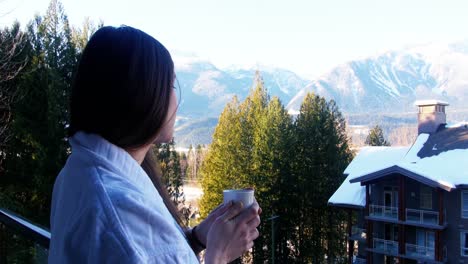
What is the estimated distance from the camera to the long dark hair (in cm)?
74

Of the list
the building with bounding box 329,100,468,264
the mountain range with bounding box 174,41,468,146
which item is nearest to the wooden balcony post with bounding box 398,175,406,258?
the building with bounding box 329,100,468,264

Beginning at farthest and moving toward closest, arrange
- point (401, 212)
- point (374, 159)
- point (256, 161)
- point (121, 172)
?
1. point (256, 161)
2. point (374, 159)
3. point (401, 212)
4. point (121, 172)

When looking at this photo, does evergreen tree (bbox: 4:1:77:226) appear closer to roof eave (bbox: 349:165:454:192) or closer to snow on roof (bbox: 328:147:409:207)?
roof eave (bbox: 349:165:454:192)

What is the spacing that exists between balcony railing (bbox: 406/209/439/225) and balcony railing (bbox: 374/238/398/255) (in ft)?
2.94

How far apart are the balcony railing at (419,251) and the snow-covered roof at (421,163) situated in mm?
1428

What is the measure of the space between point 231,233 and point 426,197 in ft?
30.9

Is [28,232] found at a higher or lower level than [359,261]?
higher

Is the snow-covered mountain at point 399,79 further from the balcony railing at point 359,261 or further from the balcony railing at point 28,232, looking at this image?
the balcony railing at point 28,232

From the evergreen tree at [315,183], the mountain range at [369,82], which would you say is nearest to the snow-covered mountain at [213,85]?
the mountain range at [369,82]

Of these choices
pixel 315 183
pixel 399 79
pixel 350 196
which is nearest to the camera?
pixel 350 196

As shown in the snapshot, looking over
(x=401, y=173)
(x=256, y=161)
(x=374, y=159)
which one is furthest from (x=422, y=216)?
(x=256, y=161)

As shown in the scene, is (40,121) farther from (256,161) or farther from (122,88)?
(122,88)

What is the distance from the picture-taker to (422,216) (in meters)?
9.09

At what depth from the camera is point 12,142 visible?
8.34m
